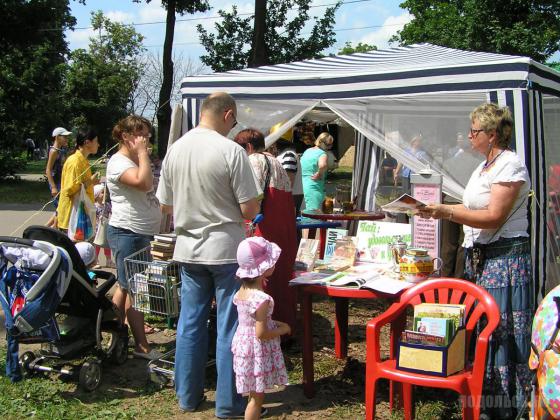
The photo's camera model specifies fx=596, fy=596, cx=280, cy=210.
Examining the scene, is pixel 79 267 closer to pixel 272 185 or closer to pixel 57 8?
pixel 272 185

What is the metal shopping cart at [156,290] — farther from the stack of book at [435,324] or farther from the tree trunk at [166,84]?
the tree trunk at [166,84]

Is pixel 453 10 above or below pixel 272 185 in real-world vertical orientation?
above

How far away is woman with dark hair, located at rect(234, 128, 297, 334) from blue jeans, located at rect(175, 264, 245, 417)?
0.90 metres

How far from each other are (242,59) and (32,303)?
17.4 meters

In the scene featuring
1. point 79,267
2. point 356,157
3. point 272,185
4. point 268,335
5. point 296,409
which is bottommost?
point 296,409

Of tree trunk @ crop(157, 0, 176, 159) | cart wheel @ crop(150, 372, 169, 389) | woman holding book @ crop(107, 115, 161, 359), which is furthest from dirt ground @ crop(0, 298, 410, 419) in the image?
tree trunk @ crop(157, 0, 176, 159)

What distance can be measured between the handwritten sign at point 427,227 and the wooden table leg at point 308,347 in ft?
2.70

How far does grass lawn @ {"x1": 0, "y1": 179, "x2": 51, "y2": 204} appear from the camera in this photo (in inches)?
588

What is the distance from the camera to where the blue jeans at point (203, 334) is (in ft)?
11.4

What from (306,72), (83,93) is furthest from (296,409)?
(83,93)

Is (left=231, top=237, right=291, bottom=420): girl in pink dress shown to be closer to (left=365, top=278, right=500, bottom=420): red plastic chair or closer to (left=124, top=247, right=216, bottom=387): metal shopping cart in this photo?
(left=365, top=278, right=500, bottom=420): red plastic chair

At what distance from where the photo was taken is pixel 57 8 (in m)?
18.7

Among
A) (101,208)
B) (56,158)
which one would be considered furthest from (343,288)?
(56,158)

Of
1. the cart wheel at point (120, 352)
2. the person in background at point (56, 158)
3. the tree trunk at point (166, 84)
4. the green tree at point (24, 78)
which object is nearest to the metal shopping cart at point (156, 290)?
the cart wheel at point (120, 352)
